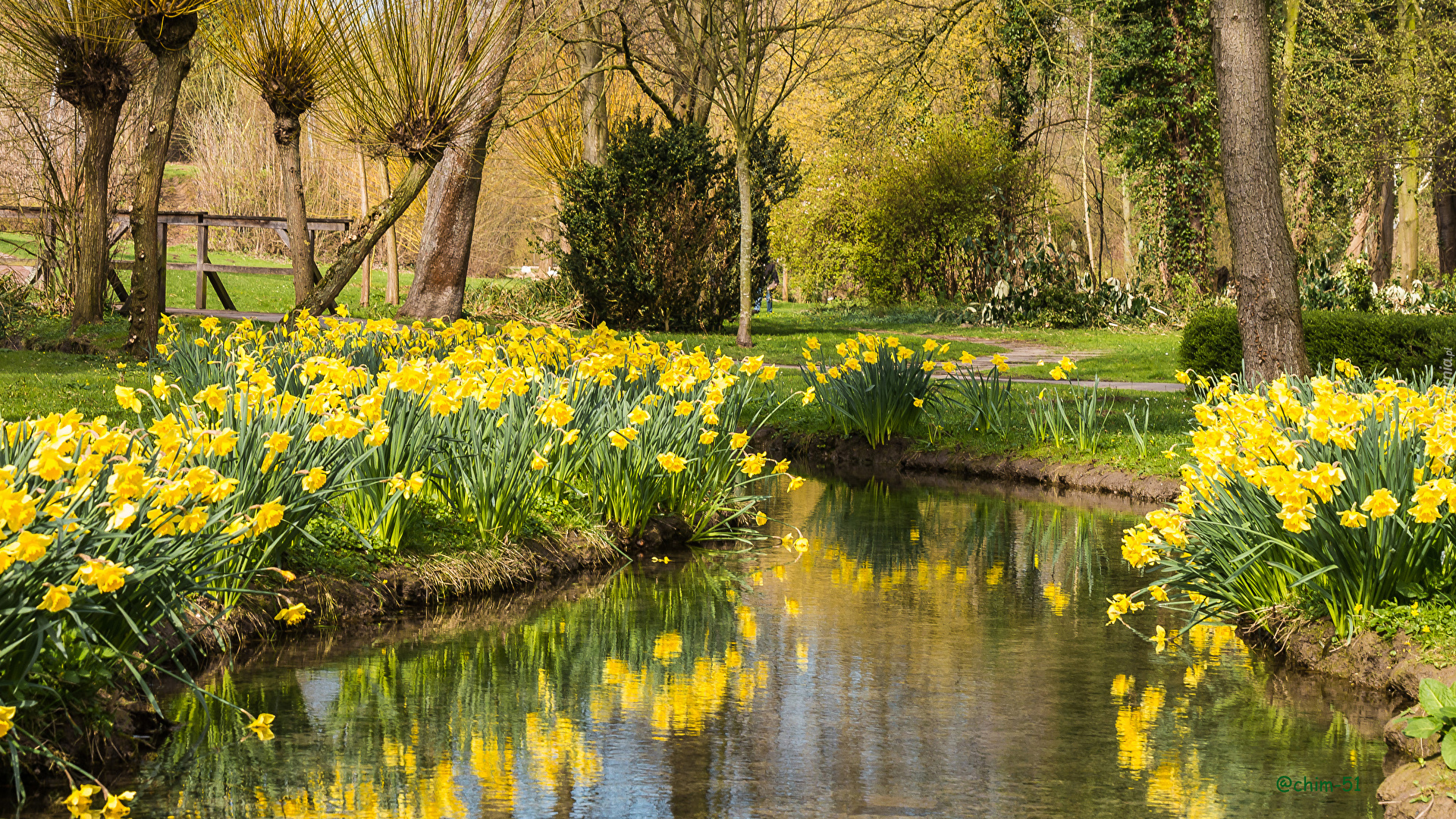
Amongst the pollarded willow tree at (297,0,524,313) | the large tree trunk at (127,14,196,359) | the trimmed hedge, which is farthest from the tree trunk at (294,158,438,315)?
the trimmed hedge

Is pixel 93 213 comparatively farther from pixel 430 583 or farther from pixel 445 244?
pixel 430 583

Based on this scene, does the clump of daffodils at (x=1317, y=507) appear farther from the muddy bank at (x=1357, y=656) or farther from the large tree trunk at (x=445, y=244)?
the large tree trunk at (x=445, y=244)

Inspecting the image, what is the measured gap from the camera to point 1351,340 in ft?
43.8

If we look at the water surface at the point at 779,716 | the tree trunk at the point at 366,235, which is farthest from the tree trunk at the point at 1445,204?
the water surface at the point at 779,716

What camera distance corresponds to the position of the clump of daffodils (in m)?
4.84

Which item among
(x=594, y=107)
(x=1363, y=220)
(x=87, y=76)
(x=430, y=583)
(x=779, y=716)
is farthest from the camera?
(x=1363, y=220)

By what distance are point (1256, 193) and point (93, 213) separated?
40.8 feet

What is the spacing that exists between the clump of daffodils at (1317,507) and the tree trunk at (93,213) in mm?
13291

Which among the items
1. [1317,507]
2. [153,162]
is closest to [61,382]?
[153,162]

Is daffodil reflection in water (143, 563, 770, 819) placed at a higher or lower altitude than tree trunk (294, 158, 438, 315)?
lower

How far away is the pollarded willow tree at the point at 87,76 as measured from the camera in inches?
559

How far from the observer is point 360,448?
6.09 m

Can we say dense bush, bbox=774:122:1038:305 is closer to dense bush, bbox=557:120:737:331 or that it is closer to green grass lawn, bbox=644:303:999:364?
green grass lawn, bbox=644:303:999:364

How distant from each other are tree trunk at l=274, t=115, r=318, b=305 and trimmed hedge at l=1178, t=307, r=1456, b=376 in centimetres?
867
